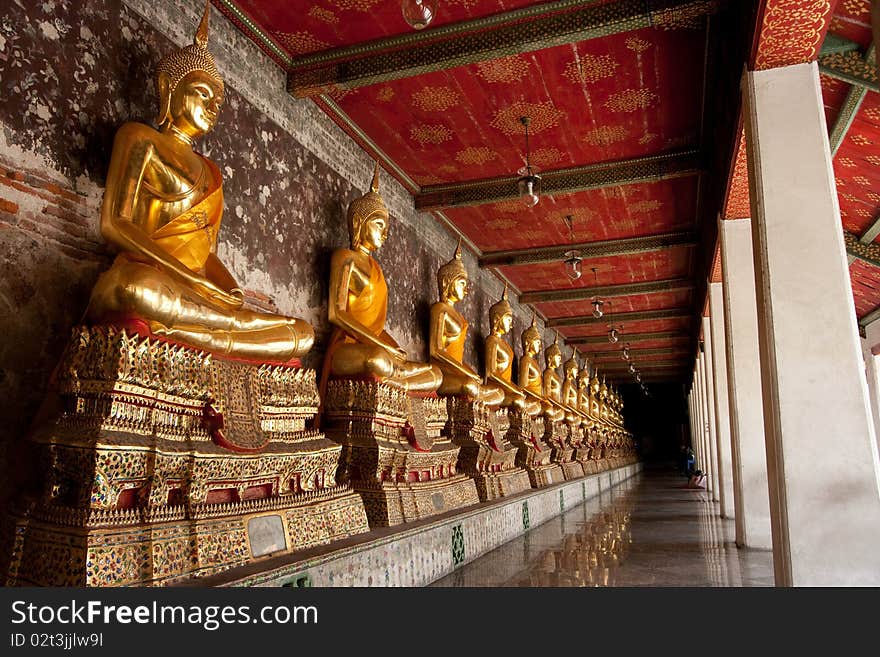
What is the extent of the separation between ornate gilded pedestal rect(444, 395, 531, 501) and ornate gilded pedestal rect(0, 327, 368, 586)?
2.76 metres

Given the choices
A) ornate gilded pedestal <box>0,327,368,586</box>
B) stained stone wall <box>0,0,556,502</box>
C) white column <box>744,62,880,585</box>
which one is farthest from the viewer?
white column <box>744,62,880,585</box>

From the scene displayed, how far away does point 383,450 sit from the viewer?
442 cm

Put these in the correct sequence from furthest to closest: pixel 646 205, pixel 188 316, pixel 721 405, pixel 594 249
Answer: pixel 594 249
pixel 721 405
pixel 646 205
pixel 188 316

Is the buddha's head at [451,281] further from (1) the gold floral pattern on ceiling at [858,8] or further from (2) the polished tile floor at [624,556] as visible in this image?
(1) the gold floral pattern on ceiling at [858,8]

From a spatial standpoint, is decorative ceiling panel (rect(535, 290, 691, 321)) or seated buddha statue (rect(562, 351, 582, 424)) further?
seated buddha statue (rect(562, 351, 582, 424))

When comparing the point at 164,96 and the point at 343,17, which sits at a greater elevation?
the point at 343,17

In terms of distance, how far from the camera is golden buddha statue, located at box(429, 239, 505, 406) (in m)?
6.66

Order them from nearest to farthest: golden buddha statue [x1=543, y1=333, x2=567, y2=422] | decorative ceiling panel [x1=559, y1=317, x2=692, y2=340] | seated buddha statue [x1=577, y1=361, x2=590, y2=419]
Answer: golden buddha statue [x1=543, y1=333, x2=567, y2=422], decorative ceiling panel [x1=559, y1=317, x2=692, y2=340], seated buddha statue [x1=577, y1=361, x2=590, y2=419]

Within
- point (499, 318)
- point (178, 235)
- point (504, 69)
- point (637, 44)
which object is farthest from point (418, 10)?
point (499, 318)

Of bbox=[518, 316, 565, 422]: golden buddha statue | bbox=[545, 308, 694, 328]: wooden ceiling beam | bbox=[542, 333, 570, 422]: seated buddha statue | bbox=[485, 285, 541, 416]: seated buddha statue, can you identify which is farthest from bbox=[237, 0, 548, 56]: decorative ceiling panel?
bbox=[545, 308, 694, 328]: wooden ceiling beam

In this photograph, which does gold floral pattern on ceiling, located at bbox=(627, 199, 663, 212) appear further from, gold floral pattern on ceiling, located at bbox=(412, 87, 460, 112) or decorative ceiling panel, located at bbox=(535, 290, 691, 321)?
decorative ceiling panel, located at bbox=(535, 290, 691, 321)

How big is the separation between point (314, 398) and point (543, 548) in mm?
2488

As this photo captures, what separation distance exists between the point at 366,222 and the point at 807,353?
3.32 meters

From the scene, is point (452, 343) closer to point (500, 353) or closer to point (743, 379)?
point (500, 353)
